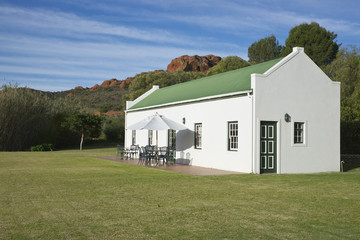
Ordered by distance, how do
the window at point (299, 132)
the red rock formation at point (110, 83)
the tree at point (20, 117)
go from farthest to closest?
the red rock formation at point (110, 83), the tree at point (20, 117), the window at point (299, 132)

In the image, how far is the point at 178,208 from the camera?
773 cm

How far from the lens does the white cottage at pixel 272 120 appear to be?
14727mm

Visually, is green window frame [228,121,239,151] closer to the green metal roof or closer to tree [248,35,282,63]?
the green metal roof

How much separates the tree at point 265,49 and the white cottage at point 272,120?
31.3 metres

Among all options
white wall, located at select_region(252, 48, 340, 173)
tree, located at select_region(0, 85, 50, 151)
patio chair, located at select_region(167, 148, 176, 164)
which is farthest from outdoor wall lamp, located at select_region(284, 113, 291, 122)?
tree, located at select_region(0, 85, 50, 151)

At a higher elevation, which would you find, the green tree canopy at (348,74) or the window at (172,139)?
the green tree canopy at (348,74)

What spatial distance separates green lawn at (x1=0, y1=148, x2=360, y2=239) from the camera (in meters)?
5.87

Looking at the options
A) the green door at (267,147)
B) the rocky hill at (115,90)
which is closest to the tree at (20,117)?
the green door at (267,147)

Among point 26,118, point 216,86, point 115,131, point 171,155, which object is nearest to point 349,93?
point 216,86

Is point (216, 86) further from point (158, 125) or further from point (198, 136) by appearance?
point (158, 125)

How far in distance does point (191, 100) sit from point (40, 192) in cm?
→ 1004

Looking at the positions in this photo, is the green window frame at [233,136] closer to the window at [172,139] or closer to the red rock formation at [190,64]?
the window at [172,139]

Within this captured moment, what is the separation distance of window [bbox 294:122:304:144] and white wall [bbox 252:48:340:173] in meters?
0.20

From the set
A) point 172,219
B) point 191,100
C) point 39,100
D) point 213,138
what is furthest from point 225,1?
point 39,100
